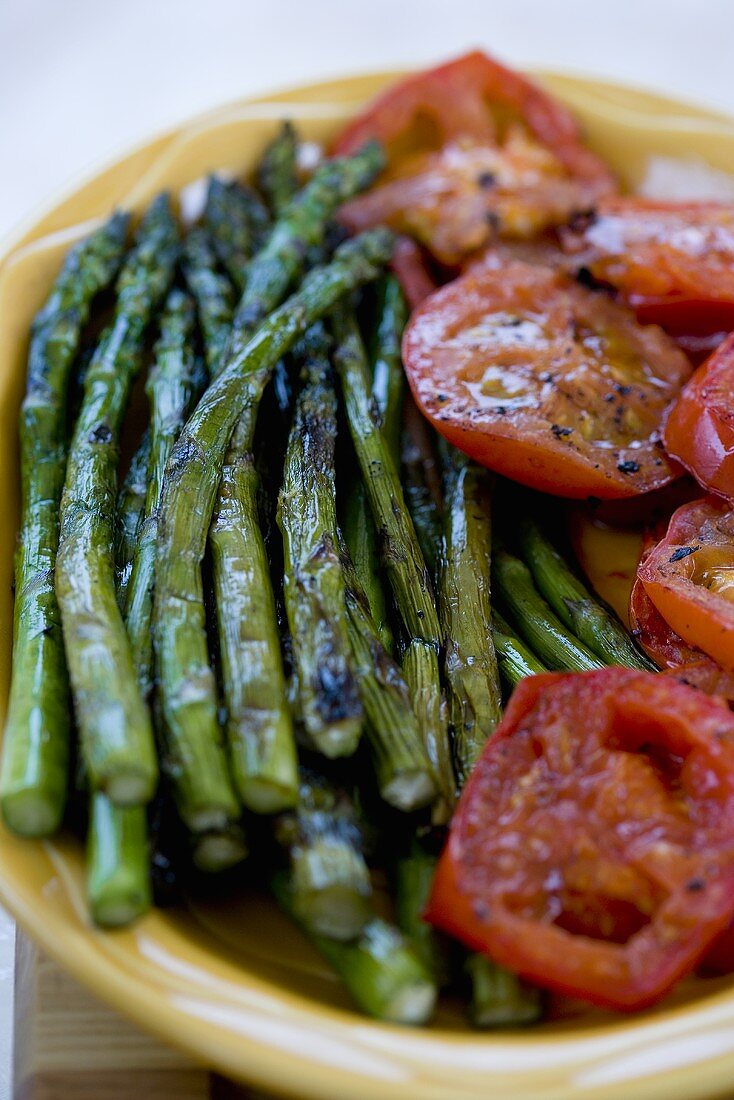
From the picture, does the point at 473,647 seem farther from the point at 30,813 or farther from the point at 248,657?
the point at 30,813

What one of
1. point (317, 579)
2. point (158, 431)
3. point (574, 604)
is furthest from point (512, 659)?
point (158, 431)

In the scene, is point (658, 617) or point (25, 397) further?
point (25, 397)

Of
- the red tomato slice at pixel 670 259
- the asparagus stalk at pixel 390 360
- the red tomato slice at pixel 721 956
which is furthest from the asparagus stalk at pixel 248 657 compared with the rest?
the red tomato slice at pixel 670 259

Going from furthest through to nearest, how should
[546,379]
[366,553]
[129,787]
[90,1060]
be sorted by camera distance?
1. [546,379]
2. [366,553]
3. [90,1060]
4. [129,787]

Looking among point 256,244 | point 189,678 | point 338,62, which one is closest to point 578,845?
Answer: point 189,678

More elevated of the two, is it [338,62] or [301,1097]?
[338,62]

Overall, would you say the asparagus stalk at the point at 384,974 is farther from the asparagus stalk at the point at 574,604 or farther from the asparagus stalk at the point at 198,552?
the asparagus stalk at the point at 574,604

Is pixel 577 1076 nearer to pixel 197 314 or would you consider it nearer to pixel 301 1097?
pixel 301 1097
